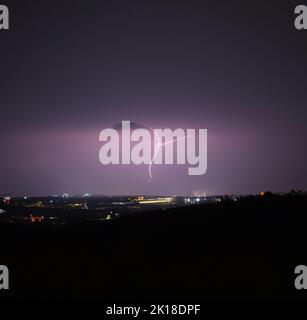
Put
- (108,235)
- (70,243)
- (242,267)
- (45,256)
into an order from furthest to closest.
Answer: (108,235), (70,243), (45,256), (242,267)

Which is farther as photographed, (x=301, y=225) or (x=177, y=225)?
(x=177, y=225)

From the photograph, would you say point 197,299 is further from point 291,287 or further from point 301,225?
point 301,225

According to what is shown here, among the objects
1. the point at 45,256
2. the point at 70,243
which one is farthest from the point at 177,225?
the point at 45,256

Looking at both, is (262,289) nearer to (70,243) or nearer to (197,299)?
(197,299)
